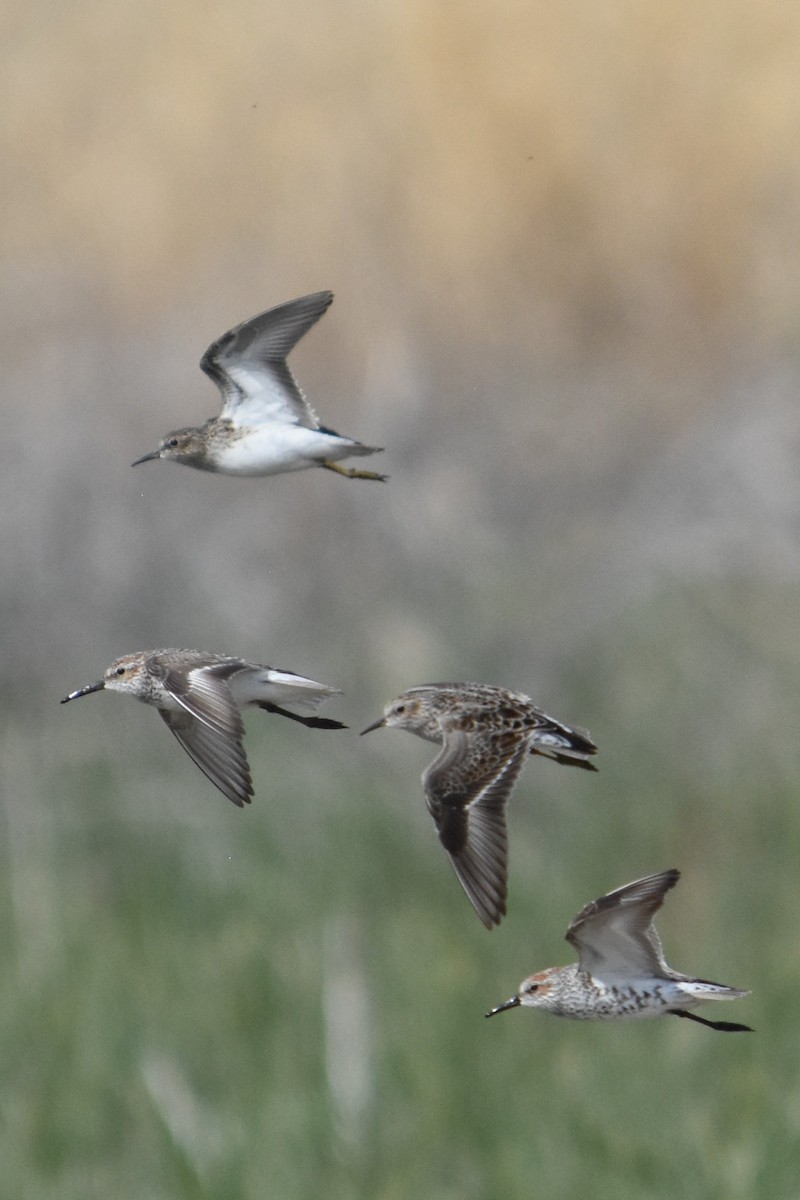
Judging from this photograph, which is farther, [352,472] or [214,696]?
[352,472]

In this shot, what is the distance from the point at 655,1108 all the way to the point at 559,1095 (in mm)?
1577

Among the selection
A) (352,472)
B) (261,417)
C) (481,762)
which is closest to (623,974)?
(481,762)

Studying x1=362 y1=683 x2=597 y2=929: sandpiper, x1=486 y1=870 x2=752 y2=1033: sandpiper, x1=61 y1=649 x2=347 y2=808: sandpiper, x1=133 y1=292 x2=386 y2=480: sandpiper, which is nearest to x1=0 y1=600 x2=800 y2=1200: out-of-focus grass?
x1=133 y1=292 x2=386 y2=480: sandpiper

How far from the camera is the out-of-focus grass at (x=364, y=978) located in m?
13.0

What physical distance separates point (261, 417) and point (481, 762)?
4.40 feet

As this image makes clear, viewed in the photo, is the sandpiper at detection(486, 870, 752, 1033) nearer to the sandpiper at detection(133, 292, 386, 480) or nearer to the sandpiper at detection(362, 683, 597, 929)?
the sandpiper at detection(362, 683, 597, 929)

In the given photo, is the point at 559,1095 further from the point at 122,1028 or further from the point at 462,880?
the point at 462,880

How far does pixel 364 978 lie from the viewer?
52.8ft

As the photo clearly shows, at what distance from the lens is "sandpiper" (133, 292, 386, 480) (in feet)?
14.8

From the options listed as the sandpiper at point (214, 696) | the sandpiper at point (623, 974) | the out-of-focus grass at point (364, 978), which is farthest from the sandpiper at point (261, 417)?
the out-of-focus grass at point (364, 978)

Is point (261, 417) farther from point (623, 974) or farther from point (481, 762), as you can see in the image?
point (623, 974)

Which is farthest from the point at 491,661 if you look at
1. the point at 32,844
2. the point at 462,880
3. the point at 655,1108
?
the point at 462,880

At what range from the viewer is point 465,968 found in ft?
49.1

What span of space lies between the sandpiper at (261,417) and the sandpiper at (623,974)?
1.11m
